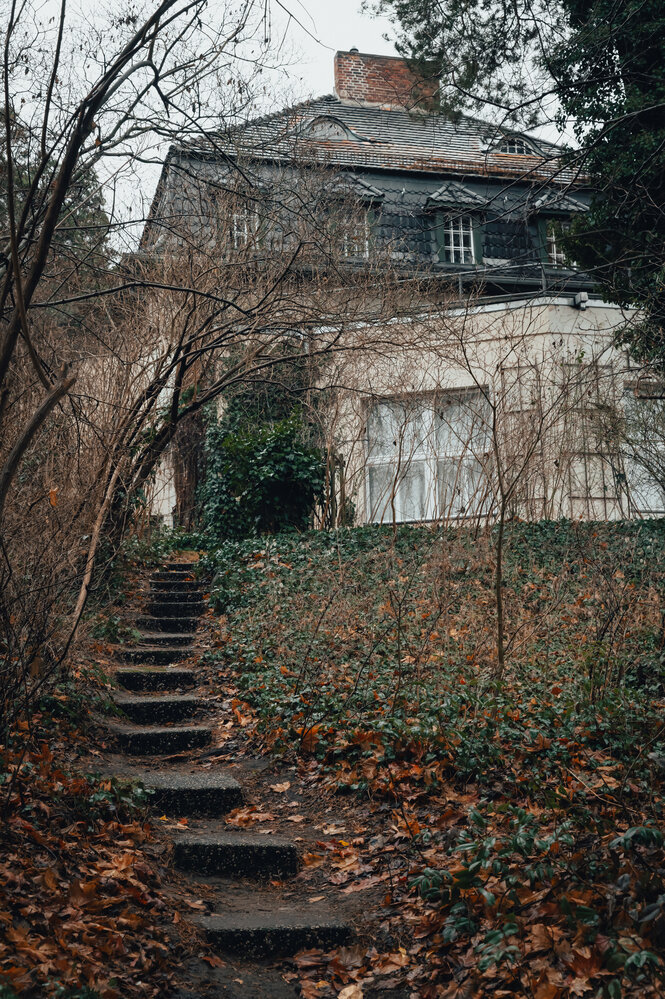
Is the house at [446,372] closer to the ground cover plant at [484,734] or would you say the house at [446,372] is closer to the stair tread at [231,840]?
the ground cover plant at [484,734]

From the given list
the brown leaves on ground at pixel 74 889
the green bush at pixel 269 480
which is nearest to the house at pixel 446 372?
the green bush at pixel 269 480

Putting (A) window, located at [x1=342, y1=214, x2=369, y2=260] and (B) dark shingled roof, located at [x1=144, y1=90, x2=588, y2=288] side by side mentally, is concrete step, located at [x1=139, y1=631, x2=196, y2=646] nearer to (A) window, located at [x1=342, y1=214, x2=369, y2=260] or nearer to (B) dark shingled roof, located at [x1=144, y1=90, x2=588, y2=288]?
(A) window, located at [x1=342, y1=214, x2=369, y2=260]

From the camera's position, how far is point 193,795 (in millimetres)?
5855

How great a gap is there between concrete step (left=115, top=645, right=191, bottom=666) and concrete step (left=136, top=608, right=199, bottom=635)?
838mm

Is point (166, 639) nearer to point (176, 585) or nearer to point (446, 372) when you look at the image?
point (176, 585)

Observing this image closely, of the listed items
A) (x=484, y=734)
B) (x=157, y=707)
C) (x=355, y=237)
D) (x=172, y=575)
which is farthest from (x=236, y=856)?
(x=355, y=237)

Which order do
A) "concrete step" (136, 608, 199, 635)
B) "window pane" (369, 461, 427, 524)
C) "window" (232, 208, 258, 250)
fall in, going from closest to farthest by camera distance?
"concrete step" (136, 608, 199, 635)
"window" (232, 208, 258, 250)
"window pane" (369, 461, 427, 524)

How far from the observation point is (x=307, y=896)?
4887mm

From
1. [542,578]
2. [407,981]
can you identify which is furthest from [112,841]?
[542,578]

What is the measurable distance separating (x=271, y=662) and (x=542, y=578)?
3.80 metres

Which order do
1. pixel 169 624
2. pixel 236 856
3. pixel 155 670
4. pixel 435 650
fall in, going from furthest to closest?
pixel 169 624 < pixel 155 670 < pixel 435 650 < pixel 236 856

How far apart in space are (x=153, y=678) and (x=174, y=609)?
2467 mm

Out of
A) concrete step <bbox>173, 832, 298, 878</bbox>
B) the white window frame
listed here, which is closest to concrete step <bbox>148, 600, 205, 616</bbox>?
concrete step <bbox>173, 832, 298, 878</bbox>

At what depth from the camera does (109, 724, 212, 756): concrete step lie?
6.78 meters
